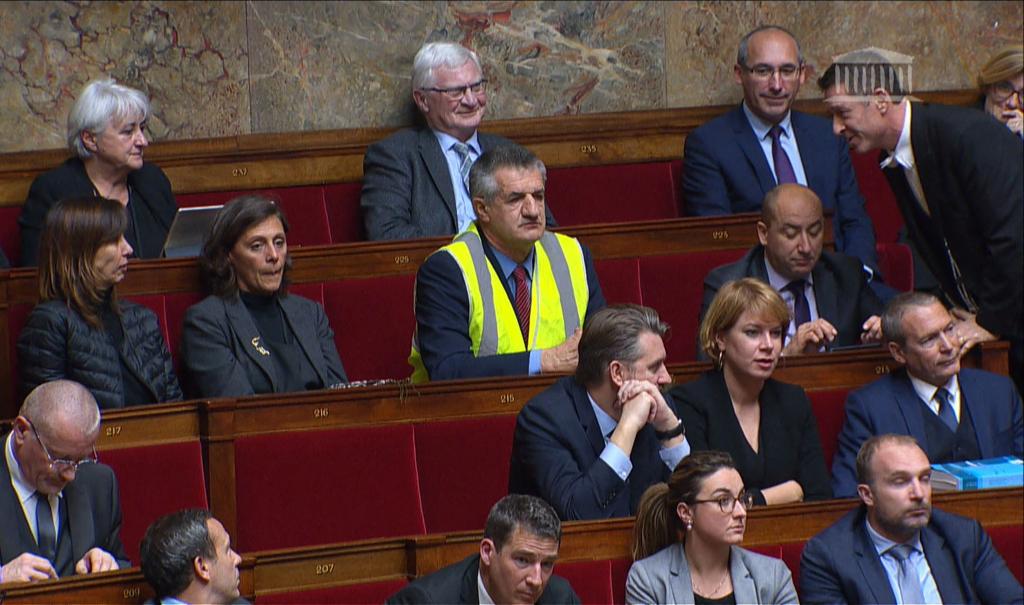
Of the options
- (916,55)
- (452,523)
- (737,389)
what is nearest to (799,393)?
(737,389)

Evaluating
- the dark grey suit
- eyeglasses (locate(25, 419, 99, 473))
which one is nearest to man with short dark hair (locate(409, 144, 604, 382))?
the dark grey suit

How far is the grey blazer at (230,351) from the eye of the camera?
7.57 ft

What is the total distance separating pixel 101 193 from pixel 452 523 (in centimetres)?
81

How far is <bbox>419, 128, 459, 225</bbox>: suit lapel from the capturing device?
275 centimetres

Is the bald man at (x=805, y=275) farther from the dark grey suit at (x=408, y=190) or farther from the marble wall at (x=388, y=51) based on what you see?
the marble wall at (x=388, y=51)

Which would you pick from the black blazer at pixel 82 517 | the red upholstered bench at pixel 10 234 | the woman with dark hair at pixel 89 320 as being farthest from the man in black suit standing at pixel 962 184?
the red upholstered bench at pixel 10 234

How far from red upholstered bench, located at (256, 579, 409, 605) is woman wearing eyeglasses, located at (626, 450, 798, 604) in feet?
0.84

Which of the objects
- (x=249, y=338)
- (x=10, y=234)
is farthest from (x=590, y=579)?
(x=10, y=234)

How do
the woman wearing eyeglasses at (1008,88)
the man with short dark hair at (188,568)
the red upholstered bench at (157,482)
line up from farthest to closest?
1. the woman wearing eyeglasses at (1008,88)
2. the red upholstered bench at (157,482)
3. the man with short dark hair at (188,568)

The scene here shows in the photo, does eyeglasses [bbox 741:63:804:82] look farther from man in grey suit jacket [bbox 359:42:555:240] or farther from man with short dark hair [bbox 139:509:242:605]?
man with short dark hair [bbox 139:509:242:605]

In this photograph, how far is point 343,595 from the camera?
184 centimetres

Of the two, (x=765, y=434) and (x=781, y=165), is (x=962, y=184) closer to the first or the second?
(x=765, y=434)

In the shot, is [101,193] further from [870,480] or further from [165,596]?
[870,480]

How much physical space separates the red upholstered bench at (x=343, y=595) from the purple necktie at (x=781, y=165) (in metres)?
1.26
